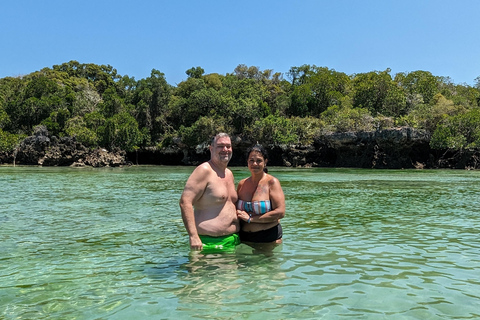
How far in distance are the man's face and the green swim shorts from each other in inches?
40.7

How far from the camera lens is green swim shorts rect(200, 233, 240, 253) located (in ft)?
15.8

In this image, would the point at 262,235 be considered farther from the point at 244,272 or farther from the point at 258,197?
the point at 244,272

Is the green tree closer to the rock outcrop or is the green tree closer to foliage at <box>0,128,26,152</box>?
the rock outcrop

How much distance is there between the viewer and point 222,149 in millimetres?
4637

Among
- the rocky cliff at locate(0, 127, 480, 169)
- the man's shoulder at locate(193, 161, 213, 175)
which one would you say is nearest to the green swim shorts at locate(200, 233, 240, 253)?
the man's shoulder at locate(193, 161, 213, 175)

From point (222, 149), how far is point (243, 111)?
1880 inches

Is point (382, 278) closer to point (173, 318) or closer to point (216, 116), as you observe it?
point (173, 318)

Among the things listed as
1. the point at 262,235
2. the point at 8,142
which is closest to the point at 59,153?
the point at 8,142

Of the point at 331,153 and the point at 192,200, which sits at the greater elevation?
the point at 331,153

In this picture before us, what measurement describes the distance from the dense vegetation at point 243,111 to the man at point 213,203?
138ft

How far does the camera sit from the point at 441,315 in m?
3.29

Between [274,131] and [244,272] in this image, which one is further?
[274,131]

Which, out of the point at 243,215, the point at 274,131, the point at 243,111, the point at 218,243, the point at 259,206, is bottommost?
the point at 218,243

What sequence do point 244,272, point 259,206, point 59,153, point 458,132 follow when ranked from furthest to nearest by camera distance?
1. point 59,153
2. point 458,132
3. point 259,206
4. point 244,272
